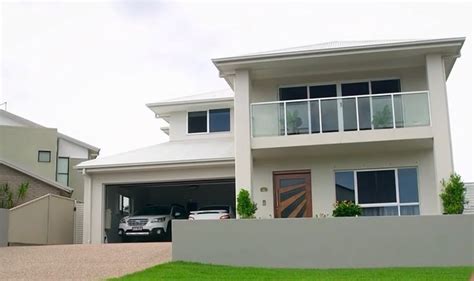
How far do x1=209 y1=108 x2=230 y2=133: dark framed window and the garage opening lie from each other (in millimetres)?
2177

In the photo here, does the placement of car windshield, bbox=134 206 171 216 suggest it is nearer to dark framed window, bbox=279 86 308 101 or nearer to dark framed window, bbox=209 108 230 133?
dark framed window, bbox=209 108 230 133

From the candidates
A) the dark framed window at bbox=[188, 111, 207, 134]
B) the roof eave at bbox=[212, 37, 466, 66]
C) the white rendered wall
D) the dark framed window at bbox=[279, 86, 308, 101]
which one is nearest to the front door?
the white rendered wall

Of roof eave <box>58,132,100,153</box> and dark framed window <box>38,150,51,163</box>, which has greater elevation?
roof eave <box>58,132,100,153</box>

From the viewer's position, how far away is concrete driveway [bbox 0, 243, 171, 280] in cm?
1416

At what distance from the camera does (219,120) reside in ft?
82.9

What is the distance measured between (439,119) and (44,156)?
23.3 m

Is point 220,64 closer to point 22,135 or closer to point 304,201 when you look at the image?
point 304,201

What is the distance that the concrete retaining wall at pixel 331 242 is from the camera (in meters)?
15.9

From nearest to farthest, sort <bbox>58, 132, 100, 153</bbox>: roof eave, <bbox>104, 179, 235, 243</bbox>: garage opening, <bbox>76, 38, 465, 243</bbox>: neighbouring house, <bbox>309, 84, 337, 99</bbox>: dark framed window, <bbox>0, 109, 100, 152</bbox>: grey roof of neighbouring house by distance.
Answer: <bbox>76, 38, 465, 243</bbox>: neighbouring house
<bbox>309, 84, 337, 99</bbox>: dark framed window
<bbox>104, 179, 235, 243</bbox>: garage opening
<bbox>58, 132, 100, 153</bbox>: roof eave
<bbox>0, 109, 100, 152</bbox>: grey roof of neighbouring house

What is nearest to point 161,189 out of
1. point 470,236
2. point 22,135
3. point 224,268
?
point 22,135

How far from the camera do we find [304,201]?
20594 millimetres

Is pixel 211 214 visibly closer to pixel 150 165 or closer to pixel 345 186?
pixel 150 165

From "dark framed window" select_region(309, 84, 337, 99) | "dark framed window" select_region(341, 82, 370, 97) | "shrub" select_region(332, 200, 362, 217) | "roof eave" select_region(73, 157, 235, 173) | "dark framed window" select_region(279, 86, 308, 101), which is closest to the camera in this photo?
"shrub" select_region(332, 200, 362, 217)

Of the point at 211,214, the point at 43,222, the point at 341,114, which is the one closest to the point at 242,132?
the point at 341,114
